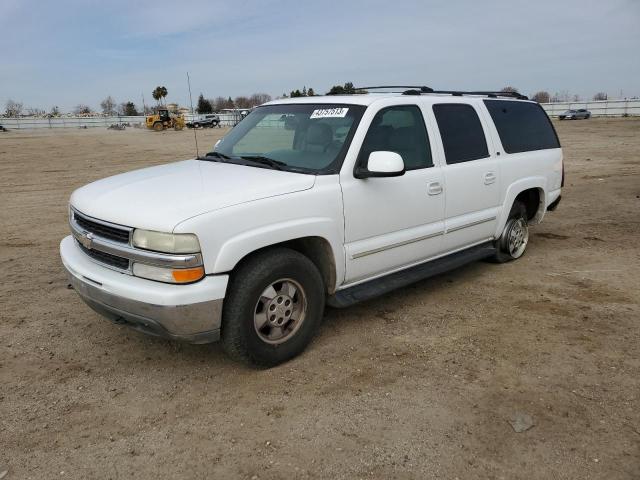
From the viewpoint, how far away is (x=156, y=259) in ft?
10.1

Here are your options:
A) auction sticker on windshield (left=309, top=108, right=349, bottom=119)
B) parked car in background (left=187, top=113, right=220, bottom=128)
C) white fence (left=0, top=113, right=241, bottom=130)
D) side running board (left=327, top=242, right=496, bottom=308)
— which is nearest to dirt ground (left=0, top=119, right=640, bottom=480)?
side running board (left=327, top=242, right=496, bottom=308)

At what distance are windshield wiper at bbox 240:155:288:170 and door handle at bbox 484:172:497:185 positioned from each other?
2166mm

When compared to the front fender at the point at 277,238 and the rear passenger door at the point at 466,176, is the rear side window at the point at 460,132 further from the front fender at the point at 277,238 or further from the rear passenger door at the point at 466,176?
the front fender at the point at 277,238

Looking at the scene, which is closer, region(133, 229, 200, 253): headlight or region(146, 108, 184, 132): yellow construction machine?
region(133, 229, 200, 253): headlight

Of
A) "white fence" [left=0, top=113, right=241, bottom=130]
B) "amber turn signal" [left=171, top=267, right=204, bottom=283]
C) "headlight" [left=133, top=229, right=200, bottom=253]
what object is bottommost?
"amber turn signal" [left=171, top=267, right=204, bottom=283]

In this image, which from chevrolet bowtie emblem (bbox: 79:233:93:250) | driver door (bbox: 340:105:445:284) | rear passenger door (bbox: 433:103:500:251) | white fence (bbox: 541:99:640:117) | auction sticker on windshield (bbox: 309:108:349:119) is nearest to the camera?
chevrolet bowtie emblem (bbox: 79:233:93:250)

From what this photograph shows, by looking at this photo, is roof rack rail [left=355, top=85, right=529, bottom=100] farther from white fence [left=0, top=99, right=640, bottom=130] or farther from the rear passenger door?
white fence [left=0, top=99, right=640, bottom=130]

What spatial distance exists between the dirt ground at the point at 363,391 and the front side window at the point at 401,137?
1.35 metres

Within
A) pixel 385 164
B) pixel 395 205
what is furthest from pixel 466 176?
pixel 385 164

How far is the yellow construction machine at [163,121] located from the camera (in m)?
51.6

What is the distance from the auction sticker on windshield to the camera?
419 cm

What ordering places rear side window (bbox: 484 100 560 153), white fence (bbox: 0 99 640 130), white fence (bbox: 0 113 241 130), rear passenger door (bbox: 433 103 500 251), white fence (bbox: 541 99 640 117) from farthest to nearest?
white fence (bbox: 0 113 241 130)
white fence (bbox: 0 99 640 130)
white fence (bbox: 541 99 640 117)
rear side window (bbox: 484 100 560 153)
rear passenger door (bbox: 433 103 500 251)

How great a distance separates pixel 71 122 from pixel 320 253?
77.0 meters

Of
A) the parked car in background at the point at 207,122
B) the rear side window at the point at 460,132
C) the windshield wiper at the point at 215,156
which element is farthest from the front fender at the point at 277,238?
the parked car in background at the point at 207,122
